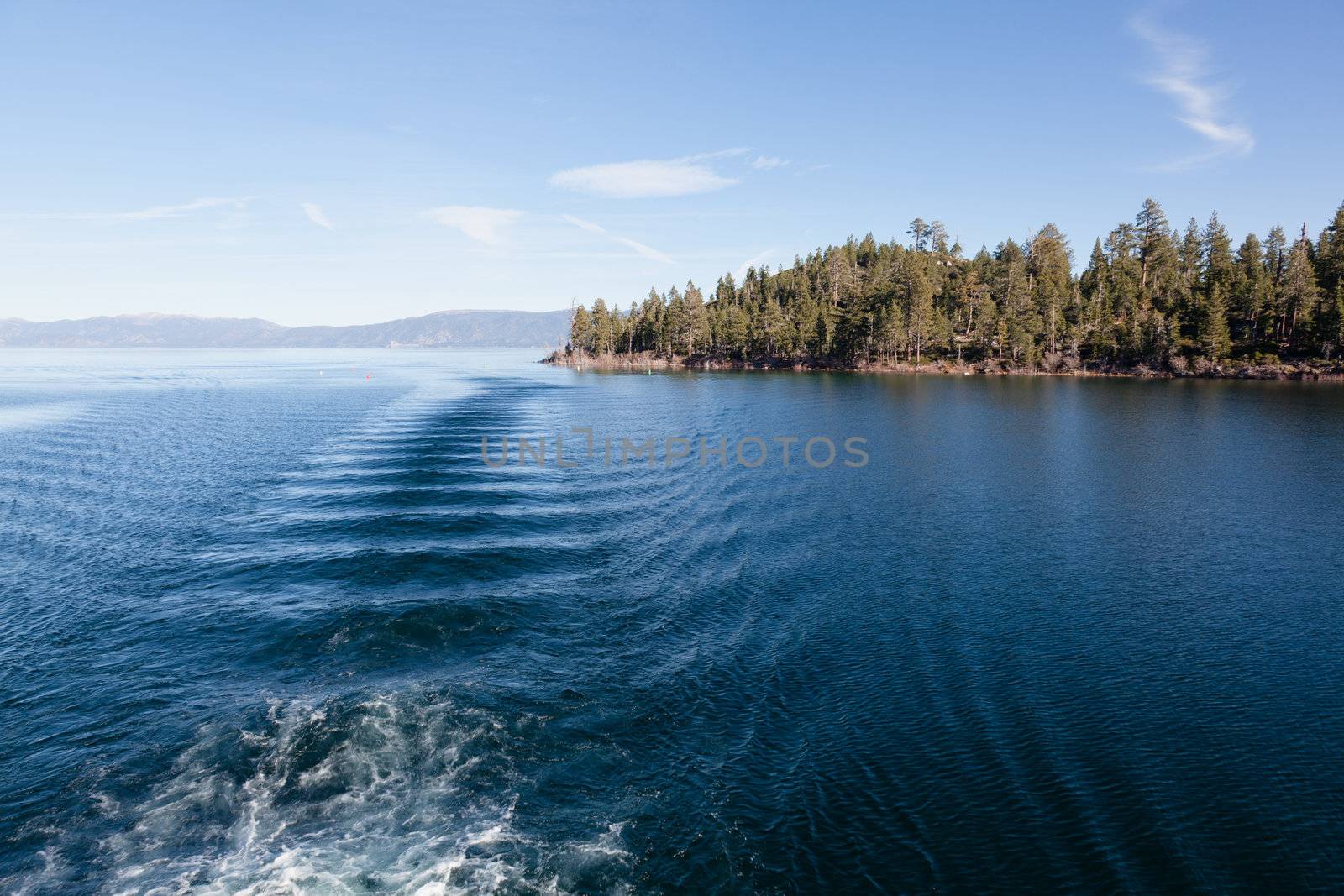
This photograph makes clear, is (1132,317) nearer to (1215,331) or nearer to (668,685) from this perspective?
(1215,331)

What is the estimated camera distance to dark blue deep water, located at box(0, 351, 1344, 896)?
1630cm

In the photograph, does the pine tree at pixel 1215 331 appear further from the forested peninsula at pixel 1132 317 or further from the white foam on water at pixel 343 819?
the white foam on water at pixel 343 819

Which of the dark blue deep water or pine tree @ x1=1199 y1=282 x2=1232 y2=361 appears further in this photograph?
pine tree @ x1=1199 y1=282 x2=1232 y2=361

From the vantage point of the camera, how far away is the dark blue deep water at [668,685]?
16.3 m

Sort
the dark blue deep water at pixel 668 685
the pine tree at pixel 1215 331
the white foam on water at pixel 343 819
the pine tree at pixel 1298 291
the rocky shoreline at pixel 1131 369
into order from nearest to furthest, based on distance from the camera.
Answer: the white foam on water at pixel 343 819
the dark blue deep water at pixel 668 685
the rocky shoreline at pixel 1131 369
the pine tree at pixel 1298 291
the pine tree at pixel 1215 331

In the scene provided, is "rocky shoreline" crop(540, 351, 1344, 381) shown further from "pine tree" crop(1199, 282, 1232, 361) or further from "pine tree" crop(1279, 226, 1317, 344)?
"pine tree" crop(1279, 226, 1317, 344)

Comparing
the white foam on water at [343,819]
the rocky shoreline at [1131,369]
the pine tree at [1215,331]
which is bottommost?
the white foam on water at [343,819]

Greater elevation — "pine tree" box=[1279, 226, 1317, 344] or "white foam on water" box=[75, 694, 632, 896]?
"pine tree" box=[1279, 226, 1317, 344]

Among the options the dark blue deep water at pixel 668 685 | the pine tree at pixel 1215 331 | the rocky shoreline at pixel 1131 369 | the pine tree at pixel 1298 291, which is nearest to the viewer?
the dark blue deep water at pixel 668 685

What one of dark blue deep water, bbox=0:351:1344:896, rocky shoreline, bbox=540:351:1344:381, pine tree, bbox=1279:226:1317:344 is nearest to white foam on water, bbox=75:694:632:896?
dark blue deep water, bbox=0:351:1344:896

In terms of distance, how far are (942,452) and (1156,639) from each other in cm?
Answer: 4029

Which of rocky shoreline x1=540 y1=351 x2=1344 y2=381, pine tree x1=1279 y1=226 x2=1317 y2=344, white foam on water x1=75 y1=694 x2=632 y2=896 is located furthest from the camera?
pine tree x1=1279 y1=226 x2=1317 y2=344

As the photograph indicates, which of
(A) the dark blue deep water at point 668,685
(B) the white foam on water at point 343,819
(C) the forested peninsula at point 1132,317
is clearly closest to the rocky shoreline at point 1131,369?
(C) the forested peninsula at point 1132,317

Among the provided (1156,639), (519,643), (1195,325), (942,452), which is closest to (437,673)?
(519,643)
